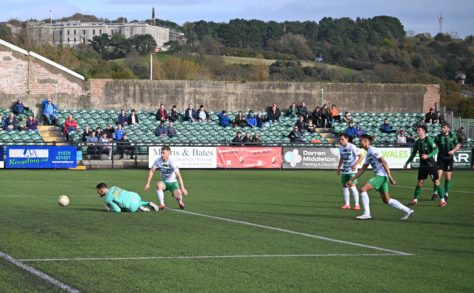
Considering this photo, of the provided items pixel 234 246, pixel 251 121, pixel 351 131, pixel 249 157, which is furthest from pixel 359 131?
pixel 234 246

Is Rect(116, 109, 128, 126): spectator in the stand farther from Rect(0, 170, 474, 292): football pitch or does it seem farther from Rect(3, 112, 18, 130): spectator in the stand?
Rect(0, 170, 474, 292): football pitch

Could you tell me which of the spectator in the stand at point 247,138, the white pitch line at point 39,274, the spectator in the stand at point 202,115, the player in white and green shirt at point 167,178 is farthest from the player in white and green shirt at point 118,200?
the spectator in the stand at point 202,115

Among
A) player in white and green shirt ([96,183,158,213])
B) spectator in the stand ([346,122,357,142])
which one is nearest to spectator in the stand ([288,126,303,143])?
spectator in the stand ([346,122,357,142])

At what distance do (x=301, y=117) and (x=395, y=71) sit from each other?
7416cm

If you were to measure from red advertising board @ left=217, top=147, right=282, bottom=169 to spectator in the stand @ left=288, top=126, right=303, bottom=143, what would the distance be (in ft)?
12.1

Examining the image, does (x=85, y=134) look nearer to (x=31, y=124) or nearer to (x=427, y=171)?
(x=31, y=124)

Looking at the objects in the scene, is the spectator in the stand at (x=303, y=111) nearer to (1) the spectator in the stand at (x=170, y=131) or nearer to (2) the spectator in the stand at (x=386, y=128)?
(2) the spectator in the stand at (x=386, y=128)

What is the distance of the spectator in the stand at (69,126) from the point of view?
147ft

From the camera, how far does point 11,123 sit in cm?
4391

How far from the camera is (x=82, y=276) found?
1096 cm

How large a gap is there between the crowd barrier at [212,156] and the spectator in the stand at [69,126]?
2.68m

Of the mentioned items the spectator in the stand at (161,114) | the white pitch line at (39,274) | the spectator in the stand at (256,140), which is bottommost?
the white pitch line at (39,274)

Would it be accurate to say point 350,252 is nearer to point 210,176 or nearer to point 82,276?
point 82,276

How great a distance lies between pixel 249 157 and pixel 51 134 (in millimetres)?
10401
